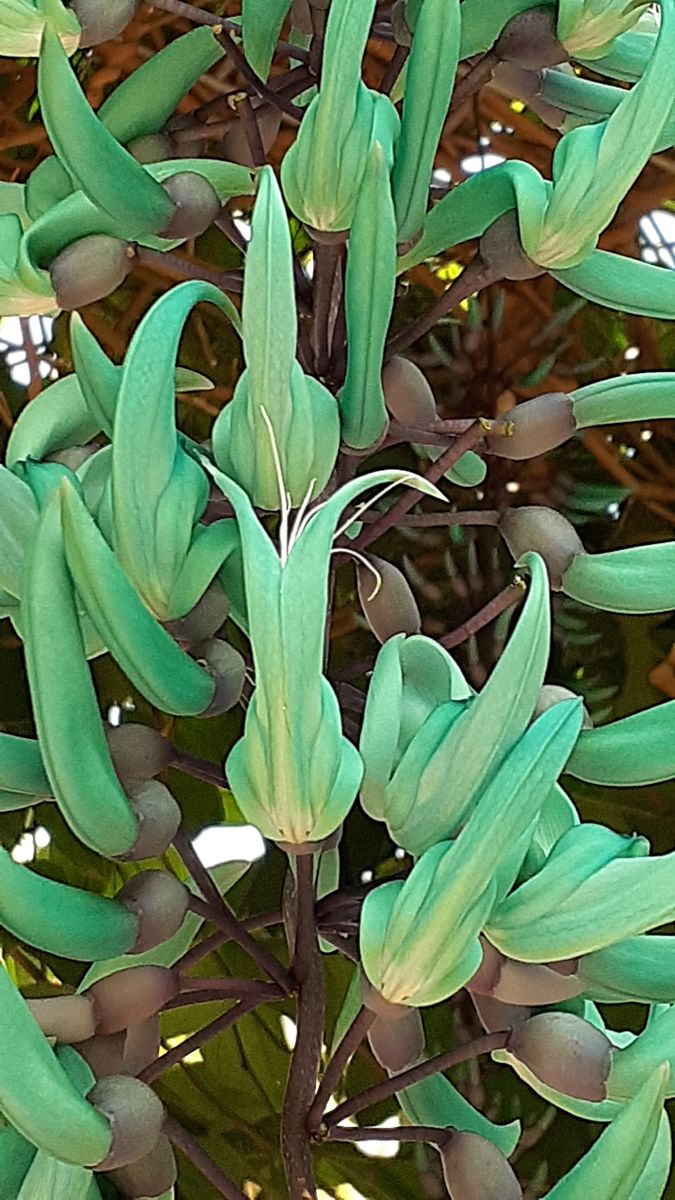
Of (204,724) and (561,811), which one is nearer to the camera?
(561,811)

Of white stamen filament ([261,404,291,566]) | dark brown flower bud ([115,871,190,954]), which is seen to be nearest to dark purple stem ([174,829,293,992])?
dark brown flower bud ([115,871,190,954])

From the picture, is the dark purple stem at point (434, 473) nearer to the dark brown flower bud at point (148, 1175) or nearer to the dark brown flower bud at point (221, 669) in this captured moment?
the dark brown flower bud at point (221, 669)

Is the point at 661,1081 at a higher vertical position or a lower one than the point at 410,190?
lower

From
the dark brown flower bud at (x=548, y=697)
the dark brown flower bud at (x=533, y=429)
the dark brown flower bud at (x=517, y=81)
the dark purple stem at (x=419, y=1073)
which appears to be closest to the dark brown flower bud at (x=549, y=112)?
the dark brown flower bud at (x=517, y=81)

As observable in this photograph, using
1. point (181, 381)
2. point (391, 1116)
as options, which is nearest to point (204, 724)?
point (391, 1116)

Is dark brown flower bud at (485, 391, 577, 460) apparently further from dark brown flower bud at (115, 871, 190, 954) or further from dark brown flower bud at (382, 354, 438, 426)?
dark brown flower bud at (115, 871, 190, 954)

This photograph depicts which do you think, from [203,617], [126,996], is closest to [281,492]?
[203,617]

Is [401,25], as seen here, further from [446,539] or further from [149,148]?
[446,539]

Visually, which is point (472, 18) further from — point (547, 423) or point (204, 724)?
point (204, 724)
